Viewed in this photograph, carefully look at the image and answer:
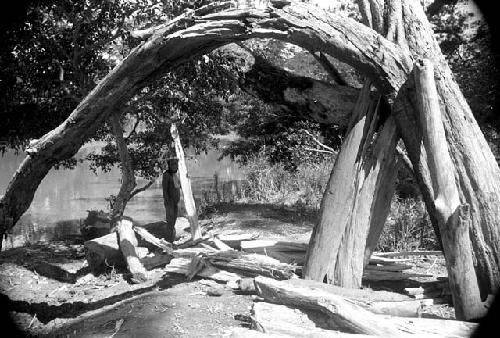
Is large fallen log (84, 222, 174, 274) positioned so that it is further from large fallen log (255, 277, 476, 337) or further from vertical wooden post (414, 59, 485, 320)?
vertical wooden post (414, 59, 485, 320)

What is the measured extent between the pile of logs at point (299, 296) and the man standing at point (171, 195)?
5.31 ft

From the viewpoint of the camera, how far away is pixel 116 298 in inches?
239

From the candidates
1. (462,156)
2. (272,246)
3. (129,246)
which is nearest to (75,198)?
(129,246)

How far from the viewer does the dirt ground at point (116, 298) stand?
453 centimetres

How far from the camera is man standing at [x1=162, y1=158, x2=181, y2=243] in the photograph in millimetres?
8688

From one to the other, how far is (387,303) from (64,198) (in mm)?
26003

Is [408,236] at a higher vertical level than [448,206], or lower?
lower

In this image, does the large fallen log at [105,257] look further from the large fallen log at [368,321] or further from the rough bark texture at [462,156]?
the rough bark texture at [462,156]

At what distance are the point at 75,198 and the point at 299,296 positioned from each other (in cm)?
2504

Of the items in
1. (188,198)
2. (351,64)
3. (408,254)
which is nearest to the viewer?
(351,64)

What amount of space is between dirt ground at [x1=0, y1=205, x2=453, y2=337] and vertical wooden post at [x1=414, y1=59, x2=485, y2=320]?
15.6 inches

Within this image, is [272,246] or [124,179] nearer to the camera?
[272,246]

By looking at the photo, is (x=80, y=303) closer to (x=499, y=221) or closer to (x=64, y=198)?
(x=499, y=221)

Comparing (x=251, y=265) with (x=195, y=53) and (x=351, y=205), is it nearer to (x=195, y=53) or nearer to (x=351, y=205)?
(x=351, y=205)
